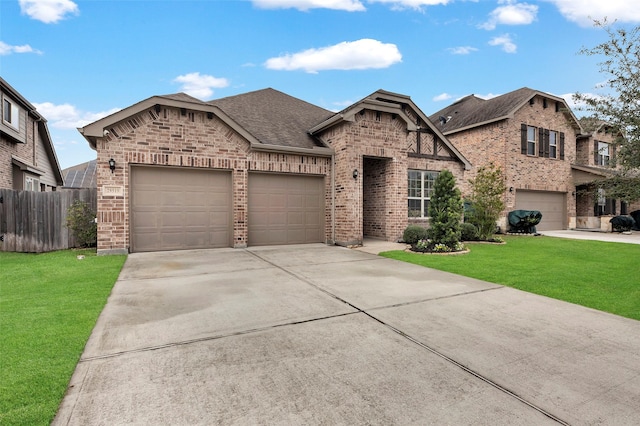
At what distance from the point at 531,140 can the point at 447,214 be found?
486 inches

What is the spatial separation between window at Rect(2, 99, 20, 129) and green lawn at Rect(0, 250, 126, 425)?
383 inches

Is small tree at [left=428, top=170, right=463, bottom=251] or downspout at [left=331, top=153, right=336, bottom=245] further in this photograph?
downspout at [left=331, top=153, right=336, bottom=245]

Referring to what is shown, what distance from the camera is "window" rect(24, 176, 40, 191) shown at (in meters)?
15.5

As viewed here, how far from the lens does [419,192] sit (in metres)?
13.7

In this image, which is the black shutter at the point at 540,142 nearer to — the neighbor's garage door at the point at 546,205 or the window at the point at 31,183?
the neighbor's garage door at the point at 546,205

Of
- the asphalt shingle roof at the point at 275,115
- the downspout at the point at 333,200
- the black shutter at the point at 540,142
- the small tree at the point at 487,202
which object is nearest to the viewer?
the downspout at the point at 333,200

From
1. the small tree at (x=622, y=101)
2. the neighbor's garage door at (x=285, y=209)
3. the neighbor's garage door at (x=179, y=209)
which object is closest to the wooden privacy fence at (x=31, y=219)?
the neighbor's garage door at (x=179, y=209)

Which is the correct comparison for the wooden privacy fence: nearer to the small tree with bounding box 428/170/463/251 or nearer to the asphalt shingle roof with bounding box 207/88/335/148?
the asphalt shingle roof with bounding box 207/88/335/148

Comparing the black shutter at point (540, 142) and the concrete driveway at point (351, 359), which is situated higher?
the black shutter at point (540, 142)

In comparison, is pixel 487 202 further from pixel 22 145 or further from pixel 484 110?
pixel 22 145

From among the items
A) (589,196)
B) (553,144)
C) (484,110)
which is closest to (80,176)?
(484,110)

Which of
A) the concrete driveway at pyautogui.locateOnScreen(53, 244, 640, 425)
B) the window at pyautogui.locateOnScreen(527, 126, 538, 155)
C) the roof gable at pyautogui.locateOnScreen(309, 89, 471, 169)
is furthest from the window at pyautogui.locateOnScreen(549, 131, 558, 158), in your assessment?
the concrete driveway at pyautogui.locateOnScreen(53, 244, 640, 425)

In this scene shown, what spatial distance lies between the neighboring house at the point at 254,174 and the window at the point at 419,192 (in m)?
0.04

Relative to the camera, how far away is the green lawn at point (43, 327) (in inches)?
91.4
